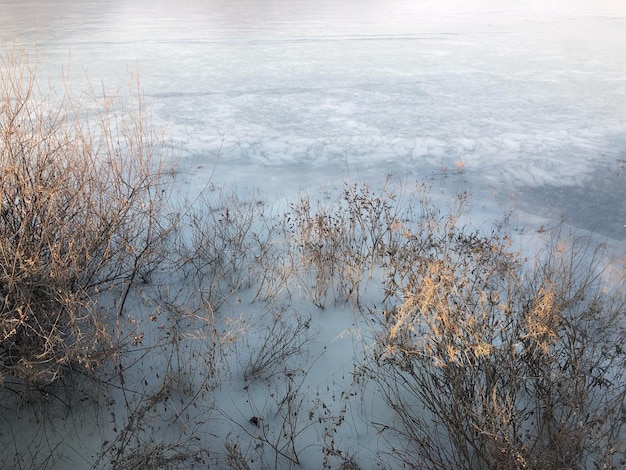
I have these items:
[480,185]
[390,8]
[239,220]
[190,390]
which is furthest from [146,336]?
[390,8]

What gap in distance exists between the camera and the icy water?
6.44 m

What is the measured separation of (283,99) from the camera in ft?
30.8

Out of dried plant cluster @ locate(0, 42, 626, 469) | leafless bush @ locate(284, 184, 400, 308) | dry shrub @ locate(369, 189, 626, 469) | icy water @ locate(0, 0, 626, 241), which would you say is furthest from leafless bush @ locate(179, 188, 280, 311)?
dry shrub @ locate(369, 189, 626, 469)

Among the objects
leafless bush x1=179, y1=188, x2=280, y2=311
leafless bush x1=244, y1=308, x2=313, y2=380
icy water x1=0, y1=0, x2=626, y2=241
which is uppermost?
icy water x1=0, y1=0, x2=626, y2=241

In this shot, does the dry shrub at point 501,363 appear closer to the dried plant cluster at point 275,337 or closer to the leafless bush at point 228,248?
the dried plant cluster at point 275,337

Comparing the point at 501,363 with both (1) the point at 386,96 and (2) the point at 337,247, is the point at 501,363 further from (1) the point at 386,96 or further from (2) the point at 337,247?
(1) the point at 386,96

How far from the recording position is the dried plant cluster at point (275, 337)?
107 inches

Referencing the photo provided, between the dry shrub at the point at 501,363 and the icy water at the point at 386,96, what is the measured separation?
56.8 inches

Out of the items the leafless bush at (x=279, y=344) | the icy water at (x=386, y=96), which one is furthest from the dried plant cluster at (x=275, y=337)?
the icy water at (x=386, y=96)

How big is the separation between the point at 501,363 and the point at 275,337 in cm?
168

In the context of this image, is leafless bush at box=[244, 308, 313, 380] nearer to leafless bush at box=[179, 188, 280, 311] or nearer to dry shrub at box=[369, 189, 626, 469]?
leafless bush at box=[179, 188, 280, 311]

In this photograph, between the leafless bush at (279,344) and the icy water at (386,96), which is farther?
the icy water at (386,96)

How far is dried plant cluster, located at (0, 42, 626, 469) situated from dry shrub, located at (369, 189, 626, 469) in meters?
0.02

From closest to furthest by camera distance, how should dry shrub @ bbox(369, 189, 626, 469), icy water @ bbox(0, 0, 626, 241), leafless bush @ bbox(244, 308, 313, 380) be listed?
dry shrub @ bbox(369, 189, 626, 469) < leafless bush @ bbox(244, 308, 313, 380) < icy water @ bbox(0, 0, 626, 241)
